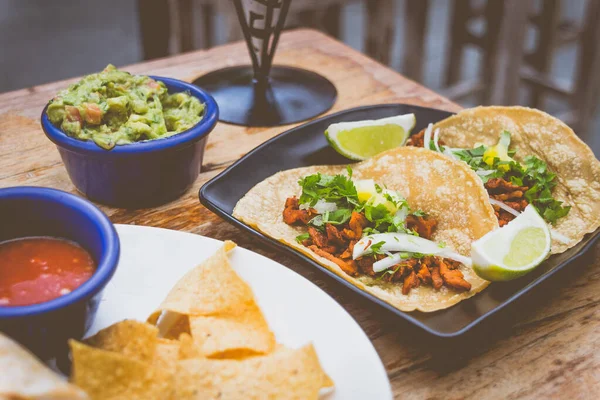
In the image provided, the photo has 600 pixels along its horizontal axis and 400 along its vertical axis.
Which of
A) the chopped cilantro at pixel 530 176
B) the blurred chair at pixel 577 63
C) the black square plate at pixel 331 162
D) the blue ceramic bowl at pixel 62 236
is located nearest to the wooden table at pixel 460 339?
the black square plate at pixel 331 162

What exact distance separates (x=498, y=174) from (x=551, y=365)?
65 cm

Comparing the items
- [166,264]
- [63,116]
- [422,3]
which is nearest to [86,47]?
[422,3]

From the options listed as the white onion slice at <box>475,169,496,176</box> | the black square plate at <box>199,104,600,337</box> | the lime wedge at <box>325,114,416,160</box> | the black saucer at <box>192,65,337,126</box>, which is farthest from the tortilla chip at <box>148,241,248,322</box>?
the black saucer at <box>192,65,337,126</box>

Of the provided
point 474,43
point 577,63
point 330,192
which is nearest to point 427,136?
point 330,192

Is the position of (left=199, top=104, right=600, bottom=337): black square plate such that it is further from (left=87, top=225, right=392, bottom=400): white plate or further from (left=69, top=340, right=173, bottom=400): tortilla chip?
(left=69, top=340, right=173, bottom=400): tortilla chip

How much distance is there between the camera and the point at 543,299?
139cm

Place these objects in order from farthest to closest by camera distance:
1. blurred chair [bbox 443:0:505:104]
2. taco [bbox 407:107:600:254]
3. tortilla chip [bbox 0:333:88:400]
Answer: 1. blurred chair [bbox 443:0:505:104]
2. taco [bbox 407:107:600:254]
3. tortilla chip [bbox 0:333:88:400]

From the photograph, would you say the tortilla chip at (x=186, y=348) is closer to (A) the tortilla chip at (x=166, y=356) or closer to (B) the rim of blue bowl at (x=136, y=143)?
(A) the tortilla chip at (x=166, y=356)

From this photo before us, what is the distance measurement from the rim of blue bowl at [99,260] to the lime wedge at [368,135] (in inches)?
34.0

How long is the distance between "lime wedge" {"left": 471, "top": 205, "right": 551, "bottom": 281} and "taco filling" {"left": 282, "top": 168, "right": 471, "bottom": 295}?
0.07 metres

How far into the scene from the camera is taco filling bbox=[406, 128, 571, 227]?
1.63 metres

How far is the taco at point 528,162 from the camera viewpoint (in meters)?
1.60

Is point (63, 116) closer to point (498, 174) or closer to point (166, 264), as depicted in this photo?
point (166, 264)

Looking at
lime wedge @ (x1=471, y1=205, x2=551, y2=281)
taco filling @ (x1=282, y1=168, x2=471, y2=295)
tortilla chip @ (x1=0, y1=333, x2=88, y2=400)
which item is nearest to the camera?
tortilla chip @ (x1=0, y1=333, x2=88, y2=400)
